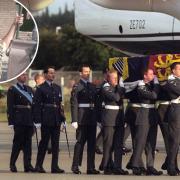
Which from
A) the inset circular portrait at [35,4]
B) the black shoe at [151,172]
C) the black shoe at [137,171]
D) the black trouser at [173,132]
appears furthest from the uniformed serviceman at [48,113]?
the black trouser at [173,132]

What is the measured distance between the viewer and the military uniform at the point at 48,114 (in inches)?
576

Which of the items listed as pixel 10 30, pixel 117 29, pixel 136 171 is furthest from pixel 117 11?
pixel 136 171

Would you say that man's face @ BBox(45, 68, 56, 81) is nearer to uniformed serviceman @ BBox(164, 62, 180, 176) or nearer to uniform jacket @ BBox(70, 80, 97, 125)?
uniform jacket @ BBox(70, 80, 97, 125)

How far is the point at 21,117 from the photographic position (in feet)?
49.1

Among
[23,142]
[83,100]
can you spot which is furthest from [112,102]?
[23,142]

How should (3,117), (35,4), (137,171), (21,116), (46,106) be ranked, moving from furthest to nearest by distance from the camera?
(3,117) → (35,4) → (21,116) → (46,106) → (137,171)

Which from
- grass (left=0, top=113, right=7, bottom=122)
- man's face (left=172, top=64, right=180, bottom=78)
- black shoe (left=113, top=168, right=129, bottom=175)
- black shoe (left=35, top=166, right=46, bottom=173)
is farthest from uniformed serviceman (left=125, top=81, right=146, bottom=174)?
grass (left=0, top=113, right=7, bottom=122)

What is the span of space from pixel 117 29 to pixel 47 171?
5.67 m

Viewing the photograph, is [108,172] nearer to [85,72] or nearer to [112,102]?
[112,102]

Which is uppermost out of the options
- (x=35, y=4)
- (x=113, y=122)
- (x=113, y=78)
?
(x=35, y=4)

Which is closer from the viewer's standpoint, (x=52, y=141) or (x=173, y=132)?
(x=173, y=132)

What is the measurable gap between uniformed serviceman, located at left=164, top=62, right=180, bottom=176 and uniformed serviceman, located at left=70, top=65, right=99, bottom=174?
122 centimetres

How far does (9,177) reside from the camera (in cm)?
1418

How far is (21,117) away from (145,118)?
2.06 metres
